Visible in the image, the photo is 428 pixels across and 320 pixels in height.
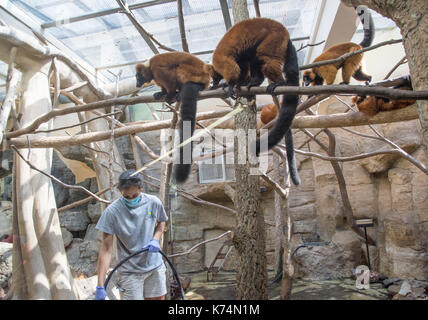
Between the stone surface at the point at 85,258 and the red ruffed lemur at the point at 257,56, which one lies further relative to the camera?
the stone surface at the point at 85,258

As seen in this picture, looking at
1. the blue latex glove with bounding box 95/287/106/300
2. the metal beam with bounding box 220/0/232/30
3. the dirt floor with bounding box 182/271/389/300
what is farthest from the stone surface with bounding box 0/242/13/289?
the metal beam with bounding box 220/0/232/30

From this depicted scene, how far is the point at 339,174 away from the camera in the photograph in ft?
12.1

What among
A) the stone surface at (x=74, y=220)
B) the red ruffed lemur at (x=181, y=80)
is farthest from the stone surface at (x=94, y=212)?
the red ruffed lemur at (x=181, y=80)

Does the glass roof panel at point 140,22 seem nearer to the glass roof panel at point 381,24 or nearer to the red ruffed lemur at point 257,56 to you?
the glass roof panel at point 381,24

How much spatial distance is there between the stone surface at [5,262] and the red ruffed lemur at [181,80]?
4.00ft

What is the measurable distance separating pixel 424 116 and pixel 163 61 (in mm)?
1518

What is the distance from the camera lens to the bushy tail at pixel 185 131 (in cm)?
151

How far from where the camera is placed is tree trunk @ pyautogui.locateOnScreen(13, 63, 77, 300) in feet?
6.75

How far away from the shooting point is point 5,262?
6.15ft

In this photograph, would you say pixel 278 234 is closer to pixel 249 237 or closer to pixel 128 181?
pixel 249 237

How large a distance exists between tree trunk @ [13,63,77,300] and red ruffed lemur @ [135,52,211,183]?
1.06m

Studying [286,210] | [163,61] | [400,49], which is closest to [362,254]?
[286,210]

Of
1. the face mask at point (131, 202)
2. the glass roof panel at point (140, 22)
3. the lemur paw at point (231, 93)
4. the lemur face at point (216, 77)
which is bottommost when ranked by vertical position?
the face mask at point (131, 202)
